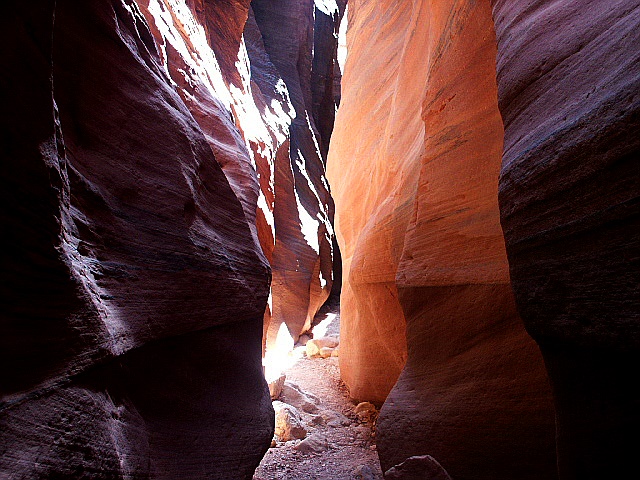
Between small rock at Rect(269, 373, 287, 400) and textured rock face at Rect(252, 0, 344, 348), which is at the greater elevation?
textured rock face at Rect(252, 0, 344, 348)

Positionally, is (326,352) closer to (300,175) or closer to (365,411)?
(365,411)

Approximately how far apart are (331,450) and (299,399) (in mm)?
1732

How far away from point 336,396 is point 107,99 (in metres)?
6.18

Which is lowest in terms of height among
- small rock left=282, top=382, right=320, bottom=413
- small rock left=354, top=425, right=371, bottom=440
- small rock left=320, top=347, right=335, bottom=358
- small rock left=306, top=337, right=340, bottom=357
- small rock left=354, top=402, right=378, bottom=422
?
small rock left=354, top=425, right=371, bottom=440

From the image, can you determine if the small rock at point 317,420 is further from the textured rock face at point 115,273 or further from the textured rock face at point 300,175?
the textured rock face at point 300,175

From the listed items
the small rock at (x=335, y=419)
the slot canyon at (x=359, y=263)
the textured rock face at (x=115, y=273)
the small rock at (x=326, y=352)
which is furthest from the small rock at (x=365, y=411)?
the small rock at (x=326, y=352)

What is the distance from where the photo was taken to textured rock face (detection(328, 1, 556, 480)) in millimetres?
3164

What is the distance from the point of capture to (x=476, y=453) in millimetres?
3270

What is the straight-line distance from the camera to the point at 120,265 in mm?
2416

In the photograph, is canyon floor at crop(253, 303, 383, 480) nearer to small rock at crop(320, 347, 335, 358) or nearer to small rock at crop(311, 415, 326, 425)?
small rock at crop(311, 415, 326, 425)

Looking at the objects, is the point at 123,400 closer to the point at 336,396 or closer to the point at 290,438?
the point at 290,438

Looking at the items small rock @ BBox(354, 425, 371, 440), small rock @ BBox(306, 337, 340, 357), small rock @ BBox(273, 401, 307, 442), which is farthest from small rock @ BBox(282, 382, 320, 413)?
small rock @ BBox(306, 337, 340, 357)

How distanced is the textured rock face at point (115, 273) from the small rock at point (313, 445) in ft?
4.59

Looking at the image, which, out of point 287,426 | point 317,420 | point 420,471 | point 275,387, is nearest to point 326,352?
point 275,387
